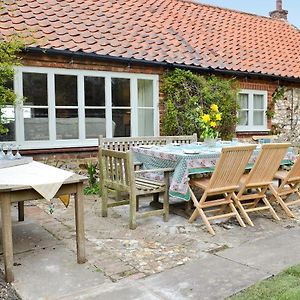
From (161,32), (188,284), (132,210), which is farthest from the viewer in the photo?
(161,32)

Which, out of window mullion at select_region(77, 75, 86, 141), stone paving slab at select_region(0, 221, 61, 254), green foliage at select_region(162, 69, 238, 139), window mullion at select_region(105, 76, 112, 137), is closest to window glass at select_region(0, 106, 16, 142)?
window mullion at select_region(77, 75, 86, 141)

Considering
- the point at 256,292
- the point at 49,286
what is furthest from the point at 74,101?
the point at 256,292

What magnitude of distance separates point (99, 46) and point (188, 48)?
9.09 ft

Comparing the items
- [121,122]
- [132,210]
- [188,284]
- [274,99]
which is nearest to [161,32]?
[121,122]

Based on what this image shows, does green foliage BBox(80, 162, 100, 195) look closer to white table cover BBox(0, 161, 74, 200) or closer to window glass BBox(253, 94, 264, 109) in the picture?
white table cover BBox(0, 161, 74, 200)

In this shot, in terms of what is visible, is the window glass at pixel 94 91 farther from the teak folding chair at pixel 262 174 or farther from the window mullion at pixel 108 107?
the teak folding chair at pixel 262 174

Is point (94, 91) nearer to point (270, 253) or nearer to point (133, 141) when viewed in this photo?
point (133, 141)

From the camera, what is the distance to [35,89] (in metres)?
7.60

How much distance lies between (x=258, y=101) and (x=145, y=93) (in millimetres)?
3818

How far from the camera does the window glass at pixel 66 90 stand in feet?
25.7

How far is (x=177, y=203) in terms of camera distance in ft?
21.7

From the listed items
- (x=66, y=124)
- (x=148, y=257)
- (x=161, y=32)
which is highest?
(x=161, y=32)

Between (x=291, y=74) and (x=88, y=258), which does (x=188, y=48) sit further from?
(x=88, y=258)

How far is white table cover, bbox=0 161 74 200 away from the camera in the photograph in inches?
138
